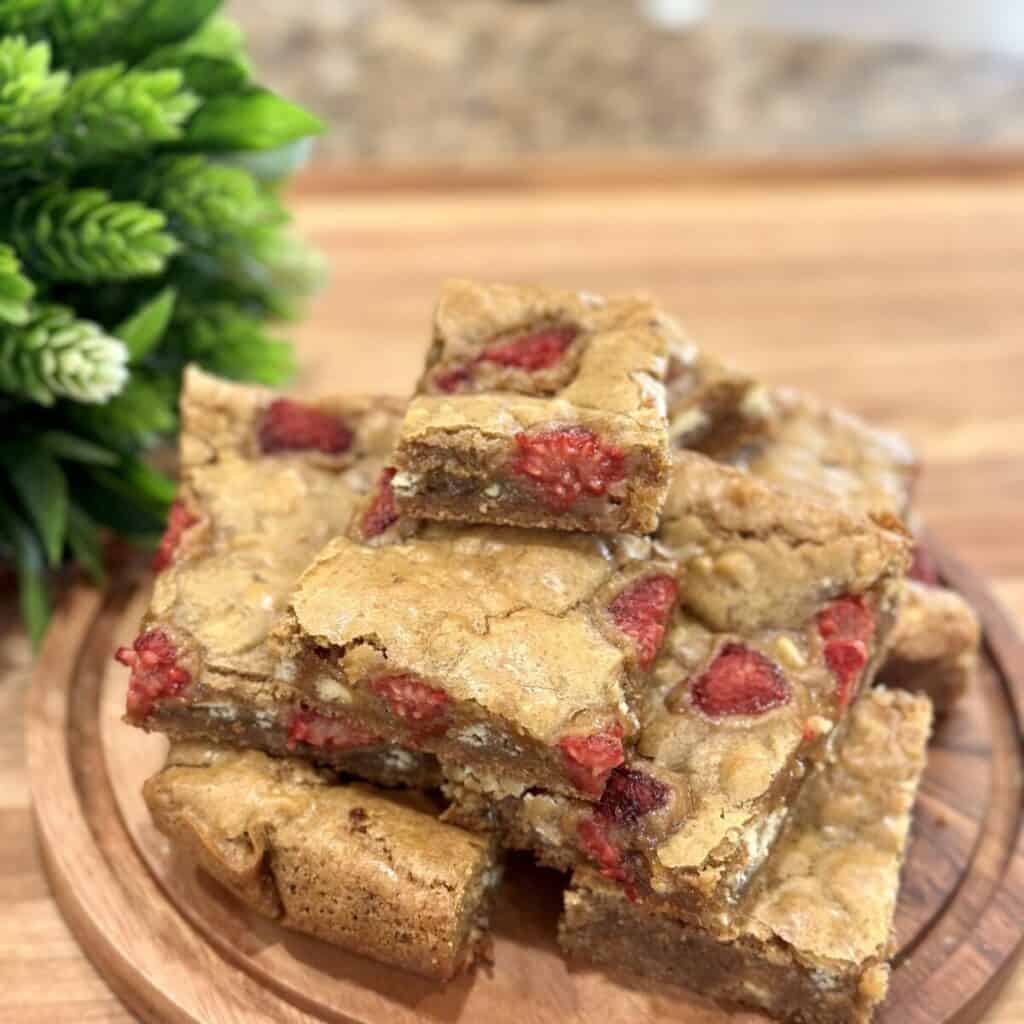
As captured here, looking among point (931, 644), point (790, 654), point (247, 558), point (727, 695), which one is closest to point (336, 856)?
point (247, 558)

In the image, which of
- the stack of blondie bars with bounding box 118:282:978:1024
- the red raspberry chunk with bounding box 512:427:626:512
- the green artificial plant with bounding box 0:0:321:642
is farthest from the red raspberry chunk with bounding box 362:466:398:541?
the green artificial plant with bounding box 0:0:321:642

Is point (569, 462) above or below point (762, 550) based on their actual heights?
above

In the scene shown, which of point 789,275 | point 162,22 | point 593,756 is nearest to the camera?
point 593,756

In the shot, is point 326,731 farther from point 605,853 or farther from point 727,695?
point 727,695

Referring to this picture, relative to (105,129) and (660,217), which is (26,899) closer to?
(105,129)

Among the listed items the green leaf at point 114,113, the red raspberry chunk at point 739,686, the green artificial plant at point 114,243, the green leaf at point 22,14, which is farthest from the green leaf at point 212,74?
the red raspberry chunk at point 739,686

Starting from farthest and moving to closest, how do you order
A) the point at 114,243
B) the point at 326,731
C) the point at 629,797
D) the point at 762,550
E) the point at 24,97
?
1. the point at 114,243
2. the point at 24,97
3. the point at 762,550
4. the point at 326,731
5. the point at 629,797
